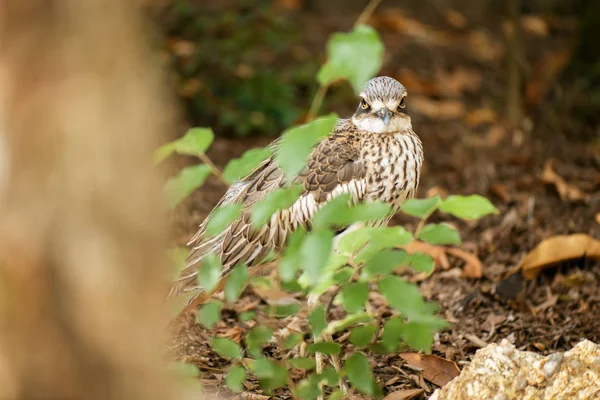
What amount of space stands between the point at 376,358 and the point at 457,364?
0.35 metres

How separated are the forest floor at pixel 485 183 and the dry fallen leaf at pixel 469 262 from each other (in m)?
0.01

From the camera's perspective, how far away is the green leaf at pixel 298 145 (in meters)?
2.47

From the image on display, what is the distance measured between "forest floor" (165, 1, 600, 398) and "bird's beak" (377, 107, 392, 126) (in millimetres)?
1012

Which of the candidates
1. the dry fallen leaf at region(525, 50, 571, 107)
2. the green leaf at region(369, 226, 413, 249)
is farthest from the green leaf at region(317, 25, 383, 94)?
the dry fallen leaf at region(525, 50, 571, 107)

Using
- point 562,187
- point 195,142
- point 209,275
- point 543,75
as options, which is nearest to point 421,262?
point 209,275

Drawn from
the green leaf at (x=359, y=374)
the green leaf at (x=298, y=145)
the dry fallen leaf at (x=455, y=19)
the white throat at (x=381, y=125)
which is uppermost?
the dry fallen leaf at (x=455, y=19)

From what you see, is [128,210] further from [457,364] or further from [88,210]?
[457,364]

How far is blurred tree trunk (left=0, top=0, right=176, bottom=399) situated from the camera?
2068 mm

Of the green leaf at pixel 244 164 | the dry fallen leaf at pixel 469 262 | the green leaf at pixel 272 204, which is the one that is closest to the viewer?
the green leaf at pixel 272 204

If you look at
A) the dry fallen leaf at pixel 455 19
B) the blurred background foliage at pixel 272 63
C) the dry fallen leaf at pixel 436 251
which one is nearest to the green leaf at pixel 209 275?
the dry fallen leaf at pixel 436 251

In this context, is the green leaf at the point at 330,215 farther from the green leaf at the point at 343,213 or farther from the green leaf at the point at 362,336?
the green leaf at the point at 362,336

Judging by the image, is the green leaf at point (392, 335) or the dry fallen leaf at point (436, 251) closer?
the green leaf at point (392, 335)

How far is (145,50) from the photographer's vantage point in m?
2.19

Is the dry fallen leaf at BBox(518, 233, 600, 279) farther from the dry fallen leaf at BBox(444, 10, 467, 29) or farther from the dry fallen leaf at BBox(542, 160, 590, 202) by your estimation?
the dry fallen leaf at BBox(444, 10, 467, 29)
